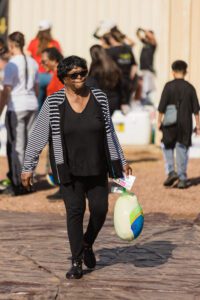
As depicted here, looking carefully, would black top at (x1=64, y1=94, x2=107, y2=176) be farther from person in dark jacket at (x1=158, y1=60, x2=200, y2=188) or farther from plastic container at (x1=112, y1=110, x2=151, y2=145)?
plastic container at (x1=112, y1=110, x2=151, y2=145)

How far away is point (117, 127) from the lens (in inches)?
651

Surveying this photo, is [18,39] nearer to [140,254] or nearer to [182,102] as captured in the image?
[182,102]

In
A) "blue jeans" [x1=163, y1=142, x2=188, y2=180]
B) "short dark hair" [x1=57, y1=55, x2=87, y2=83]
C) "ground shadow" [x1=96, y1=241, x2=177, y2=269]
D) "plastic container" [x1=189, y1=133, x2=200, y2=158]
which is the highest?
"short dark hair" [x1=57, y1=55, x2=87, y2=83]

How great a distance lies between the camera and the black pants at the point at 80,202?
25.4 feet

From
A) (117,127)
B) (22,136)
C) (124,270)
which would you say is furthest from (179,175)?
(124,270)

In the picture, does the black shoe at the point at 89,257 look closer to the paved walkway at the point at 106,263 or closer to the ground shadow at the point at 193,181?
the paved walkway at the point at 106,263

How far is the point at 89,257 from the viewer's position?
804cm

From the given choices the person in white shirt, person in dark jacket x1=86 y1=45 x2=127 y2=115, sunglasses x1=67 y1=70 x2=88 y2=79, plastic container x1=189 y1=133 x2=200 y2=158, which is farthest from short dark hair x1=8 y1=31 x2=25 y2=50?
plastic container x1=189 y1=133 x2=200 y2=158

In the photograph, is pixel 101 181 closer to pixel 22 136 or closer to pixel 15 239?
pixel 15 239

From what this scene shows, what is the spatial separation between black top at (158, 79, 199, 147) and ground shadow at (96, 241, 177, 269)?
11.5 feet

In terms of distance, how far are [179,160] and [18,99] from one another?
2212mm

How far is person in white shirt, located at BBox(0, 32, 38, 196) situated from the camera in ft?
39.1

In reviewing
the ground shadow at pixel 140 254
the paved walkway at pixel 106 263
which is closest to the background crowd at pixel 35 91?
the paved walkway at pixel 106 263

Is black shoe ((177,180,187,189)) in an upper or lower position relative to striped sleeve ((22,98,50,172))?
lower
